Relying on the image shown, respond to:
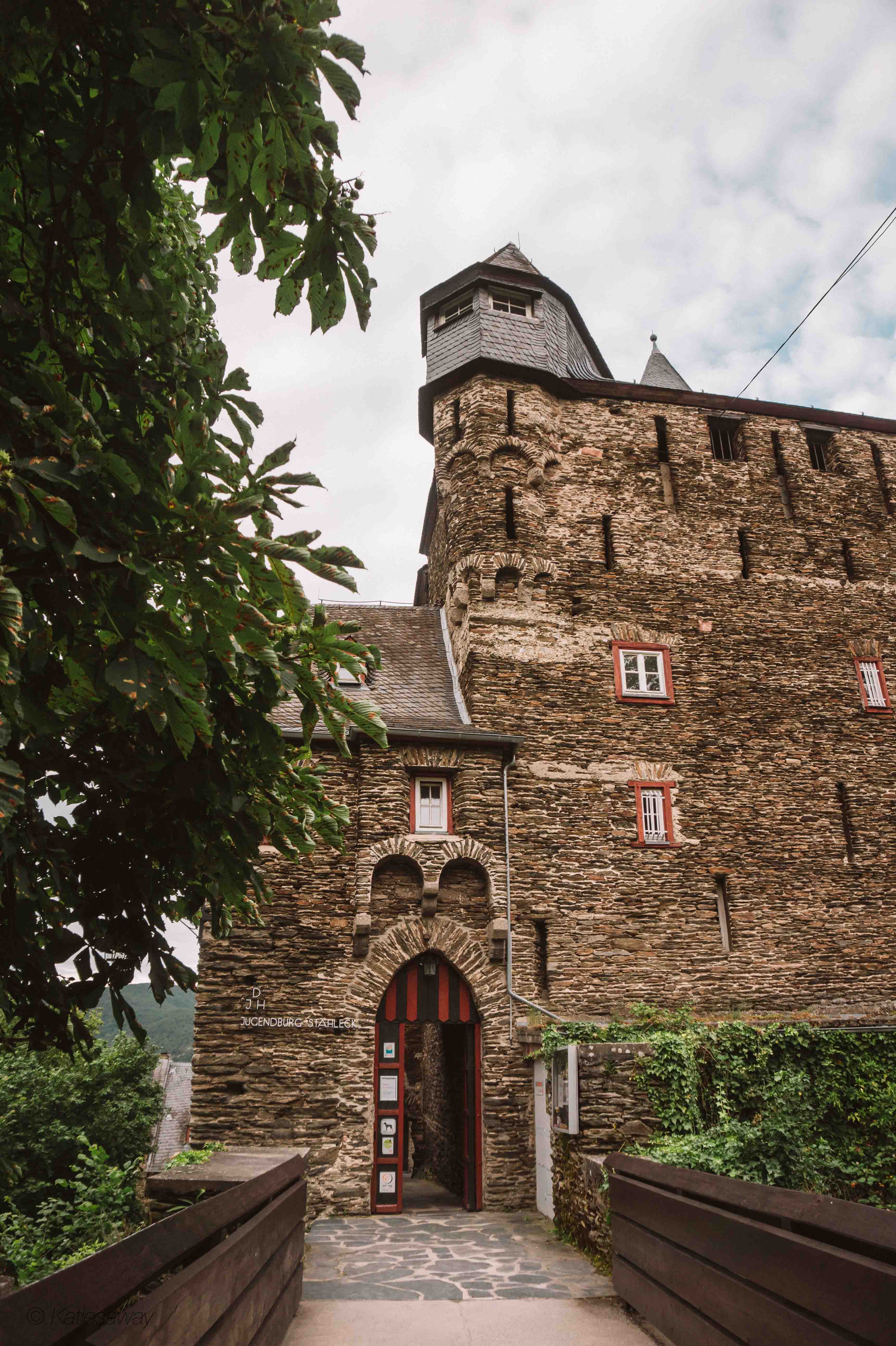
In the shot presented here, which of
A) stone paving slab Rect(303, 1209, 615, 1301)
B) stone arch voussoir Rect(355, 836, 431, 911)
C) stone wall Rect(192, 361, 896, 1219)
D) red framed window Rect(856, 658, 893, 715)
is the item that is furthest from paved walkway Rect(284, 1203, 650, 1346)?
red framed window Rect(856, 658, 893, 715)

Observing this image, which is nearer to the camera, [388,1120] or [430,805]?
[388,1120]

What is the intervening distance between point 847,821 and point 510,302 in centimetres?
1181

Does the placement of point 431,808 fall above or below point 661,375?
below

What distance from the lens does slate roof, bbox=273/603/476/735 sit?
46.0 ft

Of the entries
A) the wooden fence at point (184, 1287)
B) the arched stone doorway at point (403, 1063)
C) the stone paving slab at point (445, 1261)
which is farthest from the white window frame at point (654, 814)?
the wooden fence at point (184, 1287)

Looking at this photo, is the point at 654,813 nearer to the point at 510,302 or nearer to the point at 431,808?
the point at 431,808

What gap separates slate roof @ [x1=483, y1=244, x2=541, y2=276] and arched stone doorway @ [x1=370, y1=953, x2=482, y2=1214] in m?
13.5

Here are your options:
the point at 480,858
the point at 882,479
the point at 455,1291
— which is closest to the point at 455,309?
the point at 882,479

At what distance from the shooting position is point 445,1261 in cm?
807

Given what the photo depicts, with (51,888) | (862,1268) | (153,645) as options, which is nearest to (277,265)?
(153,645)

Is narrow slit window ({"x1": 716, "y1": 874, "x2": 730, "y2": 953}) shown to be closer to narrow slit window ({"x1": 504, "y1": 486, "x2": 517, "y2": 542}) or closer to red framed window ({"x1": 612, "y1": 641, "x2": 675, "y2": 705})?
red framed window ({"x1": 612, "y1": 641, "x2": 675, "y2": 705})

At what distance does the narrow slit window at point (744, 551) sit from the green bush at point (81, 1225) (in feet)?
43.8

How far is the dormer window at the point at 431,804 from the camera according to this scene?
1340 centimetres

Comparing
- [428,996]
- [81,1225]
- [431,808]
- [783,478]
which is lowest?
[81,1225]
